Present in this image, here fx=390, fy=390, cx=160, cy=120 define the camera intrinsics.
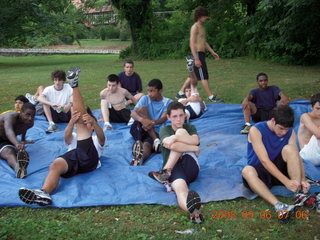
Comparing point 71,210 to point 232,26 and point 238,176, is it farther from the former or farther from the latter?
point 232,26

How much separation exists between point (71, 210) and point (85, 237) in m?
0.80

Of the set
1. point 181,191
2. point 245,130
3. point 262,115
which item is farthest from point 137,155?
point 262,115

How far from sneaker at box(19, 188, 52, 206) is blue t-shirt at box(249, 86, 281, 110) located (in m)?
4.49

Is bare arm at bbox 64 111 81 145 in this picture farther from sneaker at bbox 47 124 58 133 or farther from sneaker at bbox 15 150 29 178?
sneaker at bbox 47 124 58 133

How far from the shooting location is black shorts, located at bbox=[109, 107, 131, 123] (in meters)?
7.97

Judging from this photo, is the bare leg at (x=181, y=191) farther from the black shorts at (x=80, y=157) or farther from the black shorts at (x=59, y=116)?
the black shorts at (x=59, y=116)

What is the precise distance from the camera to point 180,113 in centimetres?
484

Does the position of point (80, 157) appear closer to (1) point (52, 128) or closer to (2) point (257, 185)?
(2) point (257, 185)

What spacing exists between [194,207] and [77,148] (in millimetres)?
1890

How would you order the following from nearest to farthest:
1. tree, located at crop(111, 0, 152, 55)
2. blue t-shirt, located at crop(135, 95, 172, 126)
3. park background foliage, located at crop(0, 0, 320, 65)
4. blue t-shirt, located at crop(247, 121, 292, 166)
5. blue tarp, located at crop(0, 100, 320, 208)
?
blue t-shirt, located at crop(247, 121, 292, 166)
blue tarp, located at crop(0, 100, 320, 208)
blue t-shirt, located at crop(135, 95, 172, 126)
park background foliage, located at crop(0, 0, 320, 65)
tree, located at crop(111, 0, 152, 55)

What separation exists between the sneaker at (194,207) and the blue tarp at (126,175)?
0.51 metres

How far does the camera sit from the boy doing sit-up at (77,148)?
466cm
